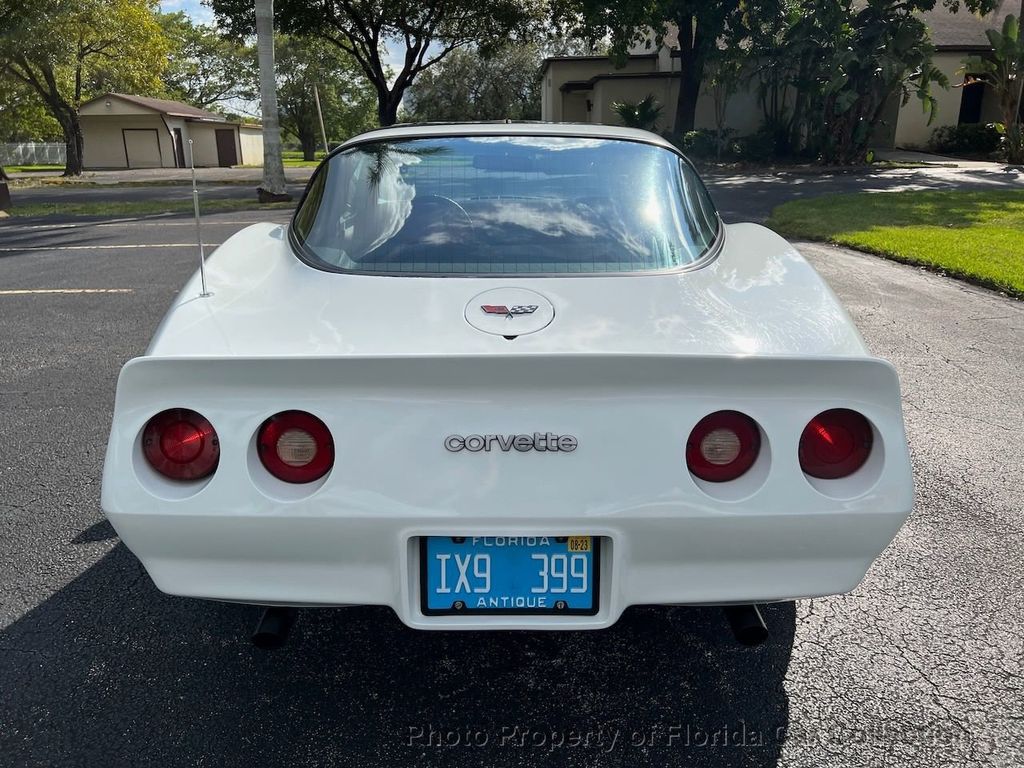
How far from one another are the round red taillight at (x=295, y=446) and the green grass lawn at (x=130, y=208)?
14.8 meters

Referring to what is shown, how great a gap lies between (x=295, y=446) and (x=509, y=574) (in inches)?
22.6

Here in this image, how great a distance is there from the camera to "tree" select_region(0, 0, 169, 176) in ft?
81.8

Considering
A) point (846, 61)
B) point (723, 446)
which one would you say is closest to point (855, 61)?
point (846, 61)

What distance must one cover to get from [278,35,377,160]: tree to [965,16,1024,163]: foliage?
32.7 meters

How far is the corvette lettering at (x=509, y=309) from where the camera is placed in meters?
2.06

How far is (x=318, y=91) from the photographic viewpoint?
51.0 m

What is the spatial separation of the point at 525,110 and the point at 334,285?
169ft

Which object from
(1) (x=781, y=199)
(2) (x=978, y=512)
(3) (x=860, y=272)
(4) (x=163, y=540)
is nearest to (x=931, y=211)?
(1) (x=781, y=199)

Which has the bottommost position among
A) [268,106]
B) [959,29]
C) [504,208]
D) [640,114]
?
[504,208]

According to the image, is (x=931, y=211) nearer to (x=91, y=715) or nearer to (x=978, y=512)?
(x=978, y=512)

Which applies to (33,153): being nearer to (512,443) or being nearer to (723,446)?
(512,443)

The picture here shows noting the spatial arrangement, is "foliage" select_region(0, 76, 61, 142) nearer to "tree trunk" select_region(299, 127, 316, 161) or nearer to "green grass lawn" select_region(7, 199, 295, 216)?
"tree trunk" select_region(299, 127, 316, 161)

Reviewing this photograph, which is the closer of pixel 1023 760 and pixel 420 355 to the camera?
pixel 420 355

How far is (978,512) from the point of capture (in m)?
3.21
